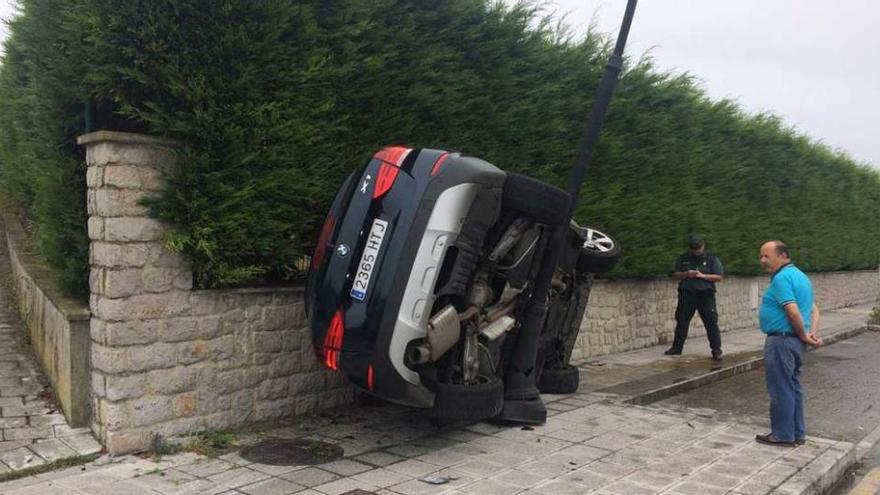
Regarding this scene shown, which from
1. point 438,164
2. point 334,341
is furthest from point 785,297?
point 334,341

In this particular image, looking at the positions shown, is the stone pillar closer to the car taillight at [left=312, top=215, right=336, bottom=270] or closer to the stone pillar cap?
the stone pillar cap

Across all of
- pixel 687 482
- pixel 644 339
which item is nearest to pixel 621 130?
pixel 644 339

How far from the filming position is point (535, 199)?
5.18 m

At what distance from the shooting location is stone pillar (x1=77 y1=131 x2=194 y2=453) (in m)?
4.90

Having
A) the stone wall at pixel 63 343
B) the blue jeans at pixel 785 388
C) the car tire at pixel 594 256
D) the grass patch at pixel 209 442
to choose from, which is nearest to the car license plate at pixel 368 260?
the grass patch at pixel 209 442

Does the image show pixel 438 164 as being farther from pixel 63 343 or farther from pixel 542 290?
pixel 63 343

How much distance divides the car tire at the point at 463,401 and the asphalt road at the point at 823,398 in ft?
9.32

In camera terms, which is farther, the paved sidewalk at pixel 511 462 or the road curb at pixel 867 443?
the road curb at pixel 867 443

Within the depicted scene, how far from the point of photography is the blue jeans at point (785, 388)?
581cm

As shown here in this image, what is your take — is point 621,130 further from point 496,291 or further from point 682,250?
point 496,291

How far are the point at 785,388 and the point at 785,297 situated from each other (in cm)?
74

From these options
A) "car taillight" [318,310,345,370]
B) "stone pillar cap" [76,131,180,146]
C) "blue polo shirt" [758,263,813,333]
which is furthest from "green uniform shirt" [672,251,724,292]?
"stone pillar cap" [76,131,180,146]

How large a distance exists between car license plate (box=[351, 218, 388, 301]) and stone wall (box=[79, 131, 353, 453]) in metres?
1.34

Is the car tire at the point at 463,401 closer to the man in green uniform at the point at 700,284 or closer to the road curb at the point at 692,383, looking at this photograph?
the road curb at the point at 692,383
